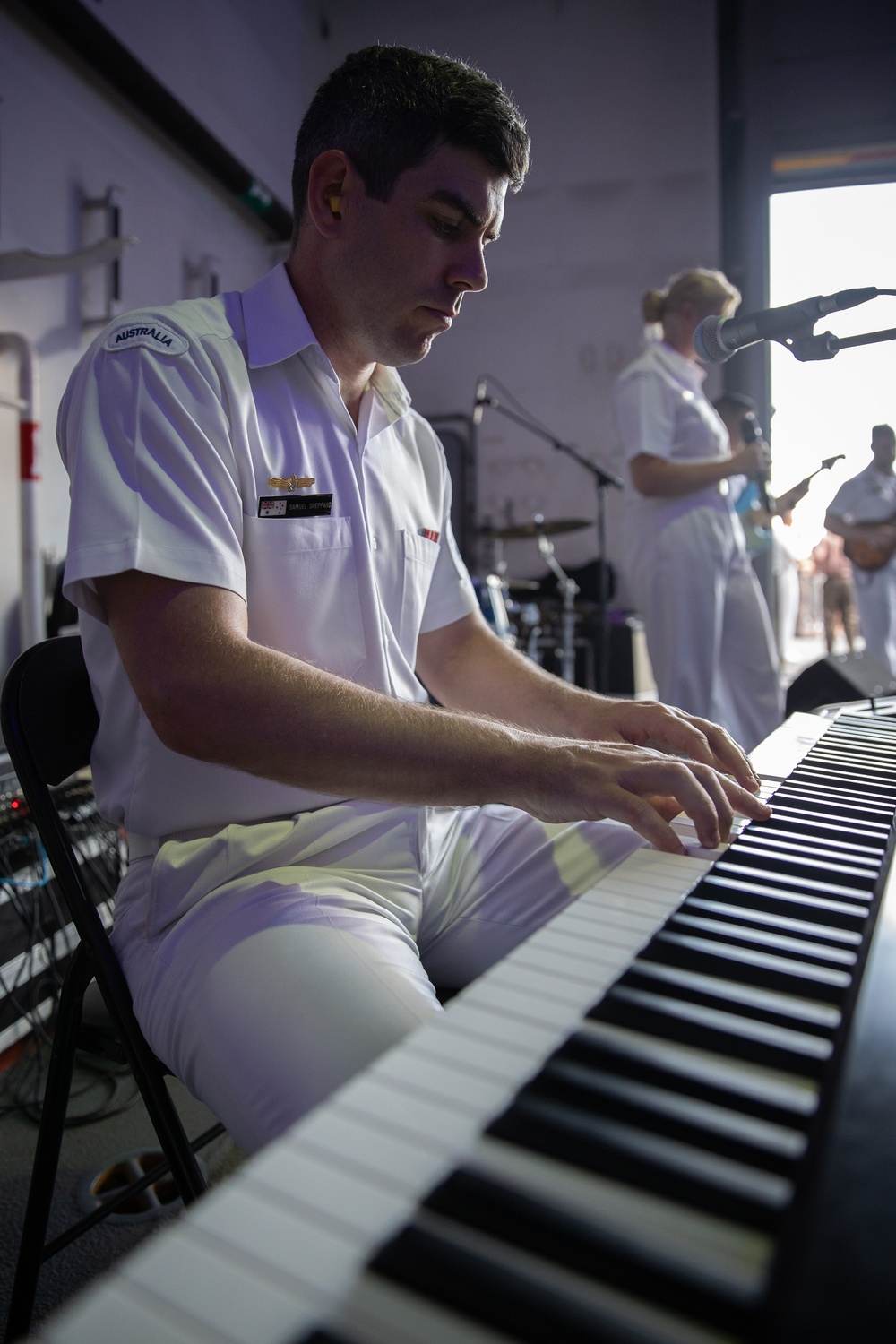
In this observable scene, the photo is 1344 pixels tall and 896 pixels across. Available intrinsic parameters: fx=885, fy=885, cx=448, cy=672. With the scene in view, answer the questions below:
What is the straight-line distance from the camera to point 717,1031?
417mm

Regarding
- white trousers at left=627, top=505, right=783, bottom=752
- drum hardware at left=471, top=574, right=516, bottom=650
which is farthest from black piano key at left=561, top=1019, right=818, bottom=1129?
drum hardware at left=471, top=574, right=516, bottom=650

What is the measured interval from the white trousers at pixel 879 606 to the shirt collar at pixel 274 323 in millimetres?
4488

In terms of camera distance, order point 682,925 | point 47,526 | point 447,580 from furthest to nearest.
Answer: point 47,526 → point 447,580 → point 682,925

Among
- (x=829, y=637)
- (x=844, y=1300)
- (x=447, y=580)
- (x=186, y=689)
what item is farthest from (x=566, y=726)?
(x=829, y=637)

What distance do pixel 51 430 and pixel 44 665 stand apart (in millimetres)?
3072

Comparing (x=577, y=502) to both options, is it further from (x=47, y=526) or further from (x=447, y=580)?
(x=447, y=580)

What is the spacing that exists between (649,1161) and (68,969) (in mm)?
766

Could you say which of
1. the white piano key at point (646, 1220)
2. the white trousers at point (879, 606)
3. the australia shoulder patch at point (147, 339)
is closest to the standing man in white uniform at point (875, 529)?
the white trousers at point (879, 606)

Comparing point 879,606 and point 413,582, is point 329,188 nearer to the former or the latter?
point 413,582

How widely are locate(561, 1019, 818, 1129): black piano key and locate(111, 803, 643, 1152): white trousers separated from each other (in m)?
0.29

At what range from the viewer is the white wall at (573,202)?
582 cm

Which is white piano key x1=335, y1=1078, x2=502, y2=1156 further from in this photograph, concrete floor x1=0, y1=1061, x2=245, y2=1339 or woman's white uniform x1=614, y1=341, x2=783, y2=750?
woman's white uniform x1=614, y1=341, x2=783, y2=750

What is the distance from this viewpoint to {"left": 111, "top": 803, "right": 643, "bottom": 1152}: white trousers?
67 cm

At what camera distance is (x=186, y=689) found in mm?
771
